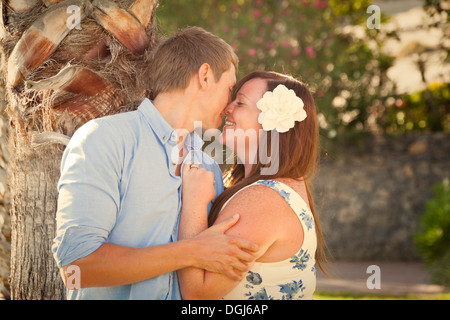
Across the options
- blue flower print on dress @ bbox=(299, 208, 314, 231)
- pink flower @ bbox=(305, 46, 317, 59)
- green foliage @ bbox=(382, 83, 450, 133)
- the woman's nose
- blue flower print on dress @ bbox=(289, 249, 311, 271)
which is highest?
pink flower @ bbox=(305, 46, 317, 59)

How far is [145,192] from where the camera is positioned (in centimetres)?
236

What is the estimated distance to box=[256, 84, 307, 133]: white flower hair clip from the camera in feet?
8.92

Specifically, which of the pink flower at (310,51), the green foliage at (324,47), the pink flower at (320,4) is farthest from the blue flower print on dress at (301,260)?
the pink flower at (320,4)

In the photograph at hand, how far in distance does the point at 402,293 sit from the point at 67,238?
5.96m

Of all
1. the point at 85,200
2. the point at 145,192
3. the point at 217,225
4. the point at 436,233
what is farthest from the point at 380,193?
the point at 85,200

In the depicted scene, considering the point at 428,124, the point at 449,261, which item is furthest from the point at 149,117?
the point at 428,124

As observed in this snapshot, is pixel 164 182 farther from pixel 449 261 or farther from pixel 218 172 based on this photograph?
pixel 449 261

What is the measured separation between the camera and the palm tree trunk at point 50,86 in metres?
2.58

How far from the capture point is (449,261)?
787 cm

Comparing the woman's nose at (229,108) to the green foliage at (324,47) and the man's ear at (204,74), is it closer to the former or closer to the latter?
the man's ear at (204,74)

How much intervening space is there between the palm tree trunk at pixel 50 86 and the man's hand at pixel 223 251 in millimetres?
857

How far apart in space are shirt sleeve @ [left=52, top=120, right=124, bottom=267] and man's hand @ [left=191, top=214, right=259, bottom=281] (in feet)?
1.30

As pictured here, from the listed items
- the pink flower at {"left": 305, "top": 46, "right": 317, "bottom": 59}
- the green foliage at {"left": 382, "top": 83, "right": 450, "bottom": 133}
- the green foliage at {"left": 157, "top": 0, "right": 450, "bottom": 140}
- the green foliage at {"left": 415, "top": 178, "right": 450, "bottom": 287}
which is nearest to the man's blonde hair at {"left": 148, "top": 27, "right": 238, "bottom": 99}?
the green foliage at {"left": 157, "top": 0, "right": 450, "bottom": 140}

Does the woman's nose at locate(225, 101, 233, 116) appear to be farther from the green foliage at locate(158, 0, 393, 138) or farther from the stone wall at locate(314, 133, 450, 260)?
the stone wall at locate(314, 133, 450, 260)
